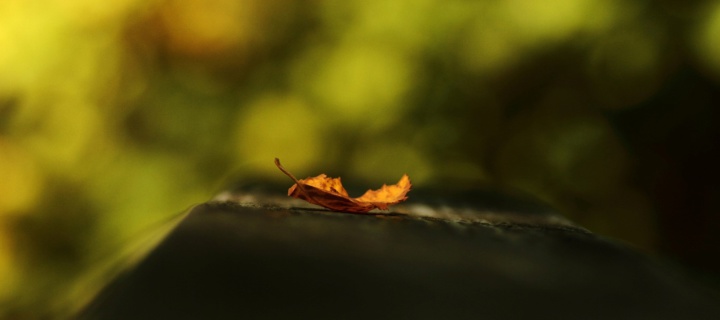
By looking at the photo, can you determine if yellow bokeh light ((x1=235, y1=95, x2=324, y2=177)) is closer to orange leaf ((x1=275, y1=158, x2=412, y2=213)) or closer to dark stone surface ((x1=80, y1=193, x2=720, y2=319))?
orange leaf ((x1=275, y1=158, x2=412, y2=213))

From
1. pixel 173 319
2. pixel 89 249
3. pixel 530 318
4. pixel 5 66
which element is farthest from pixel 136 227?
pixel 530 318

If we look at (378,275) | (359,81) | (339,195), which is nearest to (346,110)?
(359,81)

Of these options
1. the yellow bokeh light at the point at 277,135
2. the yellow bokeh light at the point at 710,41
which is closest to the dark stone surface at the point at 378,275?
the yellow bokeh light at the point at 277,135

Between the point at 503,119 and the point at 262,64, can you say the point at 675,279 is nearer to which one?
the point at 503,119

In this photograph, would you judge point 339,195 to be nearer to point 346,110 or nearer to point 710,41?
point 346,110

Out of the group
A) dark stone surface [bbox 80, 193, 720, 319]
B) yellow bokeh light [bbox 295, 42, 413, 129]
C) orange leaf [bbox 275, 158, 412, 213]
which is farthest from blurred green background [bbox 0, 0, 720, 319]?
dark stone surface [bbox 80, 193, 720, 319]

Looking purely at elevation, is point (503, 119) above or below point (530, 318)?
above

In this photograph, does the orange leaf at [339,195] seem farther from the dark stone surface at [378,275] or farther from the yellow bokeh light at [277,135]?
the yellow bokeh light at [277,135]
